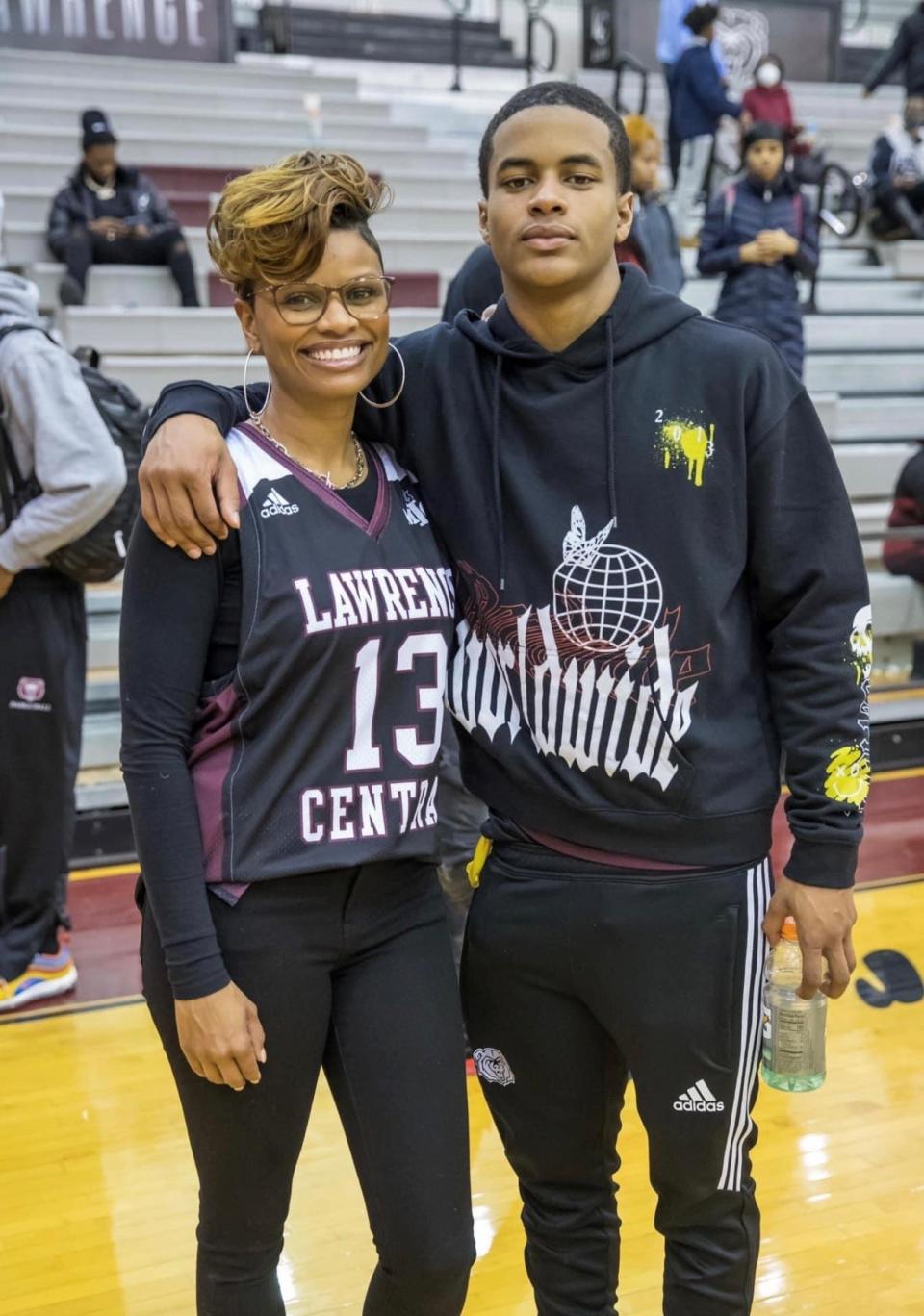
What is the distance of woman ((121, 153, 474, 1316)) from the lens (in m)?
1.54

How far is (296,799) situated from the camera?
1.57 metres

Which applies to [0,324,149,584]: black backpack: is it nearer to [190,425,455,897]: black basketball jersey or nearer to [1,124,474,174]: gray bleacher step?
[190,425,455,897]: black basketball jersey

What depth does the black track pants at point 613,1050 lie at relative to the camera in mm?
1679

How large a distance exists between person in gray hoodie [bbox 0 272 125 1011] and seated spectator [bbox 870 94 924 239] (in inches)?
277

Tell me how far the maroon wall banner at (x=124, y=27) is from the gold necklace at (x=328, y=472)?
8956mm

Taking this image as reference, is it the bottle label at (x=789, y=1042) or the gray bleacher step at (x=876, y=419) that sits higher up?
the bottle label at (x=789, y=1042)

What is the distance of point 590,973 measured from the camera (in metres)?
1.69

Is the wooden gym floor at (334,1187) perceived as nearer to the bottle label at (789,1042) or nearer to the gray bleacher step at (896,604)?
the bottle label at (789,1042)

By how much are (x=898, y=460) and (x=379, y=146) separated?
Answer: 4.26 m

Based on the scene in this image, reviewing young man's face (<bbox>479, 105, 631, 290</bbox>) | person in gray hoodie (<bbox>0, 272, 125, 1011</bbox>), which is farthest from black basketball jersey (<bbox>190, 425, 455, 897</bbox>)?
person in gray hoodie (<bbox>0, 272, 125, 1011</bbox>)

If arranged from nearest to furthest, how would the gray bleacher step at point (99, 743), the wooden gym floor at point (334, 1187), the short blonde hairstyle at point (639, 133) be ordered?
1. the wooden gym floor at point (334, 1187)
2. the gray bleacher step at point (99, 743)
3. the short blonde hairstyle at point (639, 133)

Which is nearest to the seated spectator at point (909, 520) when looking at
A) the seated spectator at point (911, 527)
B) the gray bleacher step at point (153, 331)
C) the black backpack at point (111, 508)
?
the seated spectator at point (911, 527)

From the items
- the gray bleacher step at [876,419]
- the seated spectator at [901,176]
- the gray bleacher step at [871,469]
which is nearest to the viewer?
the gray bleacher step at [871,469]

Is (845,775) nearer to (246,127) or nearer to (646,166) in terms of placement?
(646,166)
